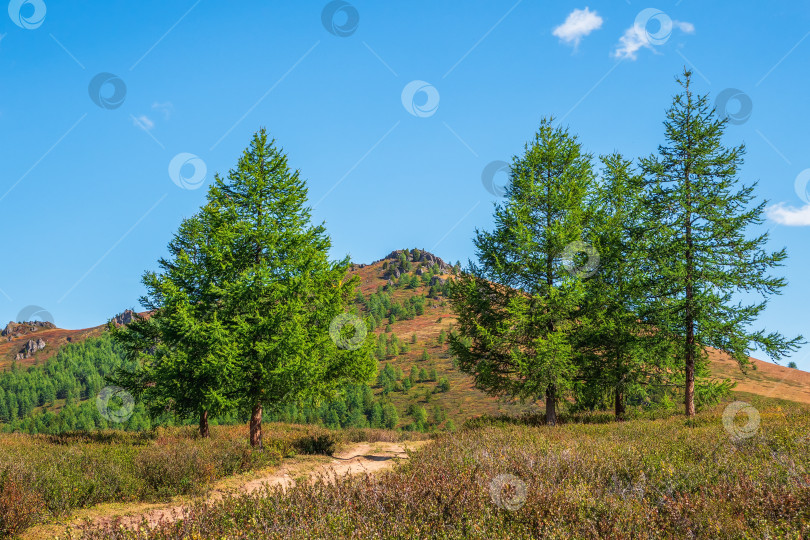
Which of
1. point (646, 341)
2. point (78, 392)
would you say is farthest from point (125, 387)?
point (78, 392)

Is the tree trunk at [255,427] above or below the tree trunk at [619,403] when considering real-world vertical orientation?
below

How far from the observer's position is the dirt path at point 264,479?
24.2 ft

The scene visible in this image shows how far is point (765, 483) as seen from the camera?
17.0ft

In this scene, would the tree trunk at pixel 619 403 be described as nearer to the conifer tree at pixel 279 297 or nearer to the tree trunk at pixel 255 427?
the conifer tree at pixel 279 297

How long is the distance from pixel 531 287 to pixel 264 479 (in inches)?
455

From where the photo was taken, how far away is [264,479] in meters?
11.7

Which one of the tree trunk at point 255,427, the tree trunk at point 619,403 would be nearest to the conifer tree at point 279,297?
the tree trunk at point 255,427

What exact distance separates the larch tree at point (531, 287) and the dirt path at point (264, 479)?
17.3ft

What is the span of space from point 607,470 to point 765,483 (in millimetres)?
1854

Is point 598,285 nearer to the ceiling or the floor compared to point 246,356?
nearer to the ceiling

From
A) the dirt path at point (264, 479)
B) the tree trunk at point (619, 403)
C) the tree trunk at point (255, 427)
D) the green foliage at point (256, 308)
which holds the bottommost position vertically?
the dirt path at point (264, 479)

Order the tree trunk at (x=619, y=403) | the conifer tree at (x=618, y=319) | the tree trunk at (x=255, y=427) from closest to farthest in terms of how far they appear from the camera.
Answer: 1. the tree trunk at (x=255, y=427)
2. the conifer tree at (x=618, y=319)
3. the tree trunk at (x=619, y=403)

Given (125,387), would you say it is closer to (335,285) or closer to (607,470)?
(335,285)

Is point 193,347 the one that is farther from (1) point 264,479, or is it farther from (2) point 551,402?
(2) point 551,402
